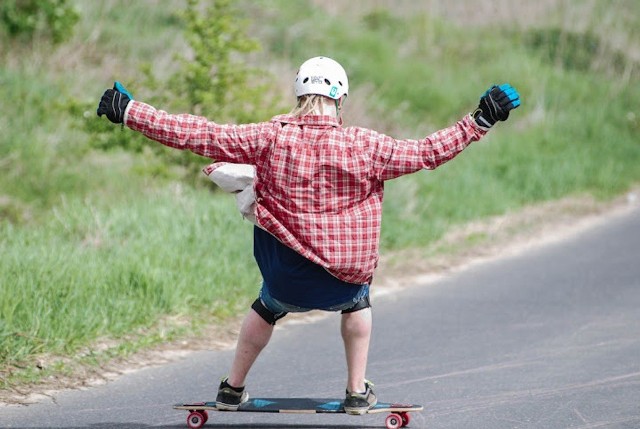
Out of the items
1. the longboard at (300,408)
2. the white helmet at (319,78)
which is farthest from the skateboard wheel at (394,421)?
the white helmet at (319,78)

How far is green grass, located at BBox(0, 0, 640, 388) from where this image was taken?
709 centimetres

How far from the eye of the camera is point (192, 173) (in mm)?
11141

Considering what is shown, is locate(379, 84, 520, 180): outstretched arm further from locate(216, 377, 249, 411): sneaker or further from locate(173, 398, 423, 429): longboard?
locate(216, 377, 249, 411): sneaker

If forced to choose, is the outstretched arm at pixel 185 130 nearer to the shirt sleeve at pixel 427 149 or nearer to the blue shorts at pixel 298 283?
the blue shorts at pixel 298 283

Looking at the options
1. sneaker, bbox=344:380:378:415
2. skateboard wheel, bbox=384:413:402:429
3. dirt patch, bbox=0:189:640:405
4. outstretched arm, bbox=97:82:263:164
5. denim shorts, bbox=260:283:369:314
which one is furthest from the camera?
dirt patch, bbox=0:189:640:405

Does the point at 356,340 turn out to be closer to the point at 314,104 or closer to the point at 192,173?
the point at 314,104

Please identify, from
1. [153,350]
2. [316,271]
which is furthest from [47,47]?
[316,271]

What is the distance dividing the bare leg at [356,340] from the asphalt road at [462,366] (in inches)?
14.2

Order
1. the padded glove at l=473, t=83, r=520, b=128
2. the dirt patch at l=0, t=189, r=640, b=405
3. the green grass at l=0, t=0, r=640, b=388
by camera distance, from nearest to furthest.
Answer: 1. the padded glove at l=473, t=83, r=520, b=128
2. the dirt patch at l=0, t=189, r=640, b=405
3. the green grass at l=0, t=0, r=640, b=388

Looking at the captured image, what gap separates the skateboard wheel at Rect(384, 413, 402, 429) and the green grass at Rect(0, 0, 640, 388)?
1911 mm

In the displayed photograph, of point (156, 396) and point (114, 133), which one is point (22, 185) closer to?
point (114, 133)

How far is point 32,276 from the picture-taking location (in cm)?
703

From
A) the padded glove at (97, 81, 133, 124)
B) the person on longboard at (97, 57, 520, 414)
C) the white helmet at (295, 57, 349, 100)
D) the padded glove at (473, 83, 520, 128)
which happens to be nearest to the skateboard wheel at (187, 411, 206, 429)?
the person on longboard at (97, 57, 520, 414)

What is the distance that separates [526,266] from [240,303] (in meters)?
3.09
